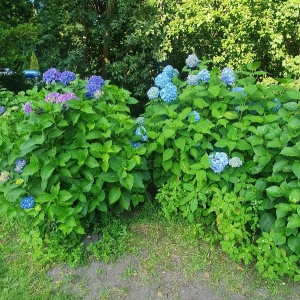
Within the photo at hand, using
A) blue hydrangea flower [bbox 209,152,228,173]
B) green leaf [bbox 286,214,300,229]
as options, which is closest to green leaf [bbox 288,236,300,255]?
green leaf [bbox 286,214,300,229]

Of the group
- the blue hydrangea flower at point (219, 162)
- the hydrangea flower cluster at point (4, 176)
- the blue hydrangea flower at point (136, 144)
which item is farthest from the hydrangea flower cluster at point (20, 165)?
the blue hydrangea flower at point (219, 162)

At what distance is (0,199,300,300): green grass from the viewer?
2297 millimetres

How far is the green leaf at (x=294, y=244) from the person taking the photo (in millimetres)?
2141

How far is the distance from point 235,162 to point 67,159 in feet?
3.73

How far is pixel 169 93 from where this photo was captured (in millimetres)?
2801

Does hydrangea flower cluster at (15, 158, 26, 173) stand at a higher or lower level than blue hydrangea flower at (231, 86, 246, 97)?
lower

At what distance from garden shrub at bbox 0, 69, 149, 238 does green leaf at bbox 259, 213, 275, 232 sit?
0.86 m

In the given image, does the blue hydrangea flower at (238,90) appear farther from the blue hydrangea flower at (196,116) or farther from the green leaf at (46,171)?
the green leaf at (46,171)

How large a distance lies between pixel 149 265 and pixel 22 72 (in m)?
5.01

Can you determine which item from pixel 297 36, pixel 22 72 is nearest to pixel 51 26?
pixel 22 72

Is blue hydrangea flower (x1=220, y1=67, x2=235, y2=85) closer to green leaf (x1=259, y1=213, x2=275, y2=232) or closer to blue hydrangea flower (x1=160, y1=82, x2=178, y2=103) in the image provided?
blue hydrangea flower (x1=160, y1=82, x2=178, y2=103)

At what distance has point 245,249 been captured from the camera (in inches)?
92.1

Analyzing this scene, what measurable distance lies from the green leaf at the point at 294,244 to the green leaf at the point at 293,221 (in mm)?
148

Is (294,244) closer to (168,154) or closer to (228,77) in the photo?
(168,154)
